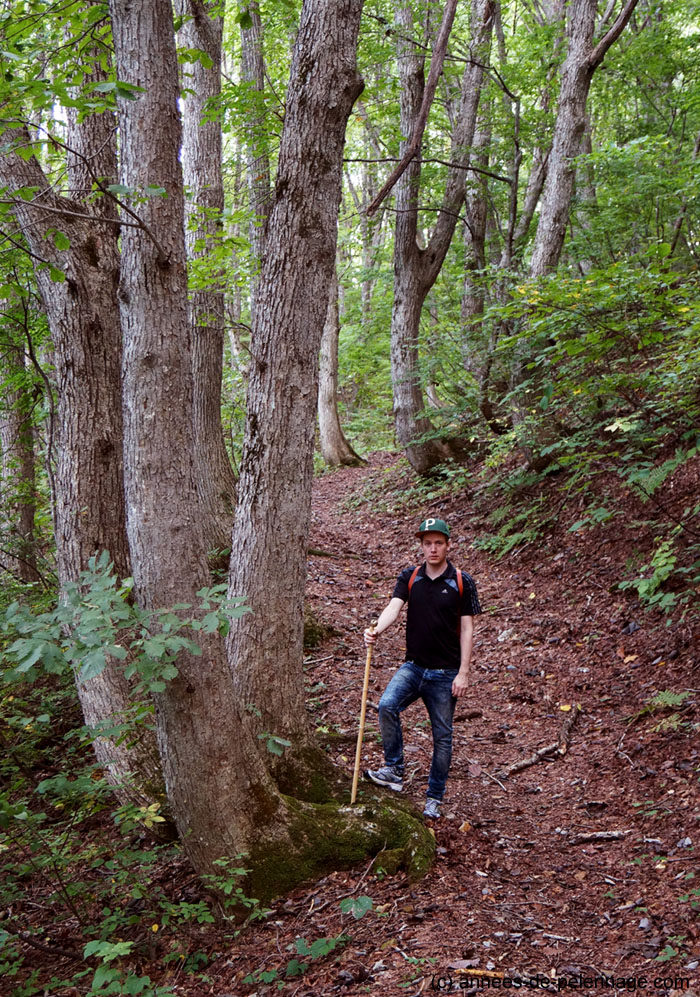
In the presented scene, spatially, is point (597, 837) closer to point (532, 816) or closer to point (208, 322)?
point (532, 816)

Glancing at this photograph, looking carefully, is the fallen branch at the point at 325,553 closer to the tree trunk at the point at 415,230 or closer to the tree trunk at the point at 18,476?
the tree trunk at the point at 415,230

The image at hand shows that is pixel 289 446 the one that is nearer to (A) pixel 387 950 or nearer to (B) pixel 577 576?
(A) pixel 387 950

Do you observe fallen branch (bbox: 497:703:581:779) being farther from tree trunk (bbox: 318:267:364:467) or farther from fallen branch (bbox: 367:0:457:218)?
tree trunk (bbox: 318:267:364:467)

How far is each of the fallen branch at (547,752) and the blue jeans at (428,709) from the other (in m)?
1.03

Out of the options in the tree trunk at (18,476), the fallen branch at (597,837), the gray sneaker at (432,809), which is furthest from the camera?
the tree trunk at (18,476)

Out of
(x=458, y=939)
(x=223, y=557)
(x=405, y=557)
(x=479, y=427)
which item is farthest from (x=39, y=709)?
(x=479, y=427)

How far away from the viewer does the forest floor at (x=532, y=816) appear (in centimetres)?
308

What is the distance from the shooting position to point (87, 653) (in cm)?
257

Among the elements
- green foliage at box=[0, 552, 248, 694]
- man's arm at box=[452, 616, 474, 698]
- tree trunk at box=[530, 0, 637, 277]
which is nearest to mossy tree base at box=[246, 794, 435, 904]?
man's arm at box=[452, 616, 474, 698]

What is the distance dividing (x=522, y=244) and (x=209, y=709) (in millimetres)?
11279

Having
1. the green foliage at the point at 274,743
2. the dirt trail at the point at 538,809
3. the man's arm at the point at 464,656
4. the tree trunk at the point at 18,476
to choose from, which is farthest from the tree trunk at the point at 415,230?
the green foliage at the point at 274,743

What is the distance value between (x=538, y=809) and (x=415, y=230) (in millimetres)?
9682

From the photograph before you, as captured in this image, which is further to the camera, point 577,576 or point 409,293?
point 409,293

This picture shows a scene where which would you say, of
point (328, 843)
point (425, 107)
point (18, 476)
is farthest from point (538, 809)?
point (18, 476)
